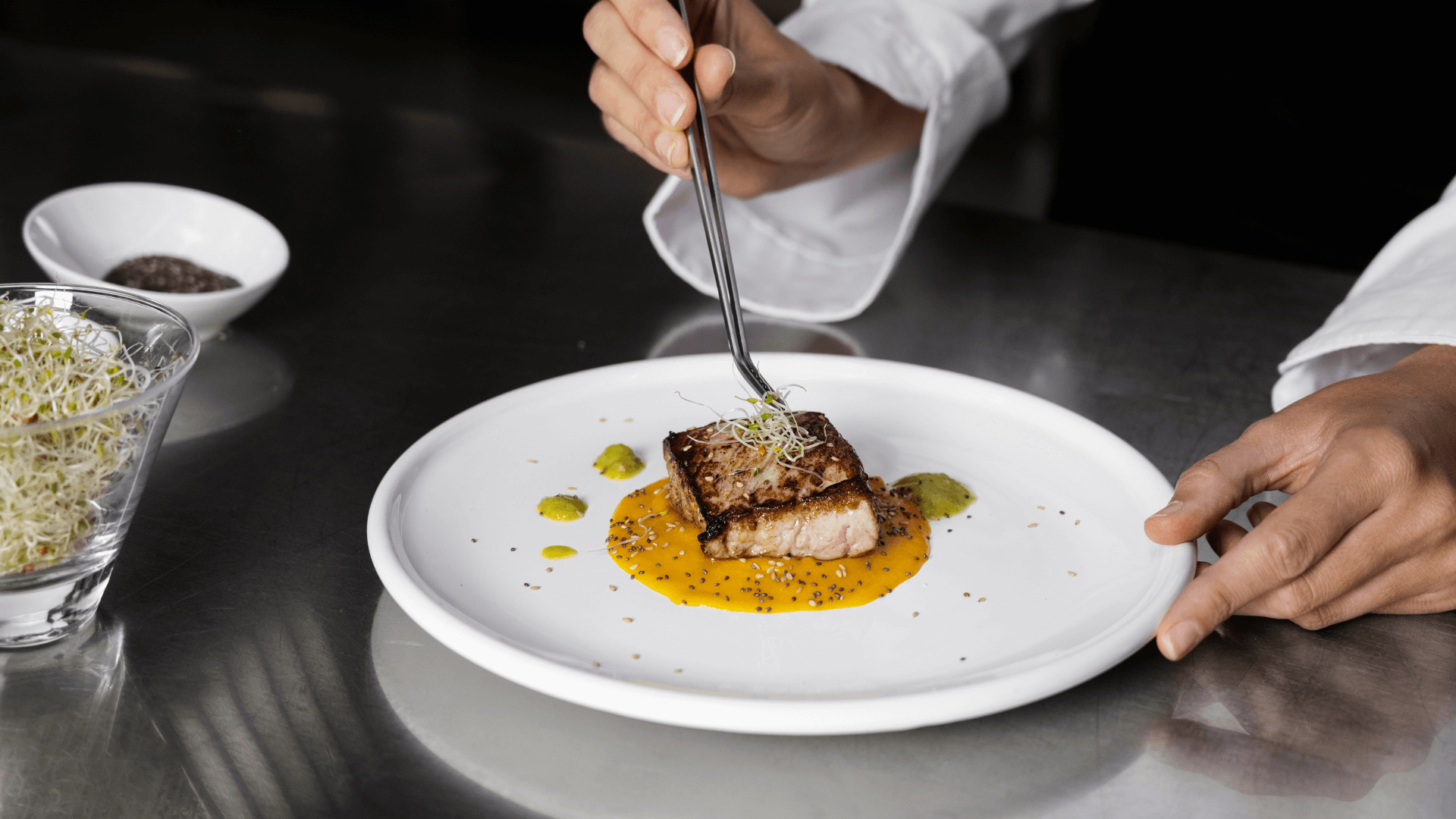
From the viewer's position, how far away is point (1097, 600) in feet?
4.43

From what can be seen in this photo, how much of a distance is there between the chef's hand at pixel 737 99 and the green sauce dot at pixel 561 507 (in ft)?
1.84

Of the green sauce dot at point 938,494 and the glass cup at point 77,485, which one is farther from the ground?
the glass cup at point 77,485

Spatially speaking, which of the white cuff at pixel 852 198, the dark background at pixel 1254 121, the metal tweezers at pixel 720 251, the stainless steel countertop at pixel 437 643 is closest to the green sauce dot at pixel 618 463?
the metal tweezers at pixel 720 251

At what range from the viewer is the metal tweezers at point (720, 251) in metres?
1.62

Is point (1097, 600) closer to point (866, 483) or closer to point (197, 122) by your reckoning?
point (866, 483)

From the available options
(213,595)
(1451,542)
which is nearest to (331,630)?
(213,595)

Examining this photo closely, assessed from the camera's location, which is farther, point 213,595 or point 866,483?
point 866,483

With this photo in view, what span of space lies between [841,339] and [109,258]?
4.68 ft

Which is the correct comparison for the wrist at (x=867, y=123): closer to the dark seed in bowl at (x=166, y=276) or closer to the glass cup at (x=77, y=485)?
the dark seed in bowl at (x=166, y=276)

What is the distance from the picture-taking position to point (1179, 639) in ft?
3.95

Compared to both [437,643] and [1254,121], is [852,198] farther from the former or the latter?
[437,643]

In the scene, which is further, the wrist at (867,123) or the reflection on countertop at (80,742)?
the wrist at (867,123)

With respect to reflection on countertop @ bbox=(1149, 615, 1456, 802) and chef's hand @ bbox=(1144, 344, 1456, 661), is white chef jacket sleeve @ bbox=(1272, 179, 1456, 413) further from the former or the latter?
reflection on countertop @ bbox=(1149, 615, 1456, 802)

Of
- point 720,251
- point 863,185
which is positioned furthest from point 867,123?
point 720,251
